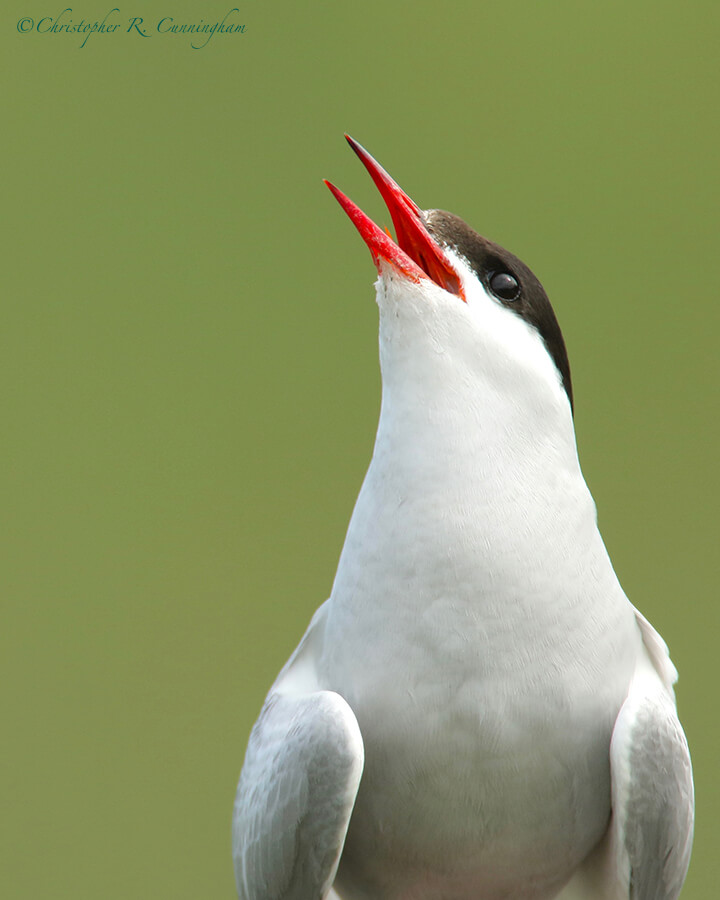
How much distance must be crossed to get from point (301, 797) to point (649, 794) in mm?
350

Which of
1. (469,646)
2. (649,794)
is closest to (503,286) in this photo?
(469,646)

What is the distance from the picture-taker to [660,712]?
122 cm

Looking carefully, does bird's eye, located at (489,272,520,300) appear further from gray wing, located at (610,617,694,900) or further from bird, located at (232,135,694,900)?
gray wing, located at (610,617,694,900)

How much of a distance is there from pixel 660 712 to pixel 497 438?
1.09 feet

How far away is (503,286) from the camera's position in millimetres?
1219

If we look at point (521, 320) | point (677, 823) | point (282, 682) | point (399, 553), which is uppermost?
point (521, 320)

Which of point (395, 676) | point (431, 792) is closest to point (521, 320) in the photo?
point (395, 676)

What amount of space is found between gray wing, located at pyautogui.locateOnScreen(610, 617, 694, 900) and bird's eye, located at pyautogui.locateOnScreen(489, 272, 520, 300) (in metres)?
0.43

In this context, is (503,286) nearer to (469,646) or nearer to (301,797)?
(469,646)

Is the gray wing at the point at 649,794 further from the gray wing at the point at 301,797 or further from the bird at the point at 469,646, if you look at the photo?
the gray wing at the point at 301,797

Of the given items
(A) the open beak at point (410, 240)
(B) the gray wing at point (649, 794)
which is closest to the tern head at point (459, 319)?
(A) the open beak at point (410, 240)

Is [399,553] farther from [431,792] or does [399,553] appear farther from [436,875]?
[436,875]

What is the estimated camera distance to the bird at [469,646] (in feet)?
3.82

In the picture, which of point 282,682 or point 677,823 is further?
point 282,682
